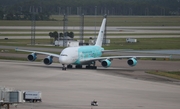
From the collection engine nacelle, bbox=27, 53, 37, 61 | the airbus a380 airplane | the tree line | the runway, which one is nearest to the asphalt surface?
the tree line

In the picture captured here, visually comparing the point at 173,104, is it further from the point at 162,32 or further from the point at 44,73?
the point at 162,32

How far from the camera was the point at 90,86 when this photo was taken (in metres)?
51.3

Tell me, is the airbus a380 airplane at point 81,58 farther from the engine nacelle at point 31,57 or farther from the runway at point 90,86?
the runway at point 90,86

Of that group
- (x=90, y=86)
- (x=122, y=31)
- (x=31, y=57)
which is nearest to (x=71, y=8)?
(x=122, y=31)

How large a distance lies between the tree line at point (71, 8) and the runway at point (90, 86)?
103813 mm

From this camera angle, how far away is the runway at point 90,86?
4088cm

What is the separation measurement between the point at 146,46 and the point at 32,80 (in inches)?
2223

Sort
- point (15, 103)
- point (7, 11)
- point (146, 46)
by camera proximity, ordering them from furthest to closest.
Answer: point (7, 11)
point (146, 46)
point (15, 103)

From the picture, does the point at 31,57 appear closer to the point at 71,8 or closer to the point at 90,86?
the point at 90,86

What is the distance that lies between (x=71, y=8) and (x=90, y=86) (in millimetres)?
137600

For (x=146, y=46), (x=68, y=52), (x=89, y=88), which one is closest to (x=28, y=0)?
(x=146, y=46)

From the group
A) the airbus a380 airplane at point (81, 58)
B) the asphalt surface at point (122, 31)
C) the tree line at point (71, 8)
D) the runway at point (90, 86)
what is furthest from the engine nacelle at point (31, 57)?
the tree line at point (71, 8)

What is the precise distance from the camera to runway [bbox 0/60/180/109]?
40875 mm

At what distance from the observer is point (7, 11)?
7200 inches
